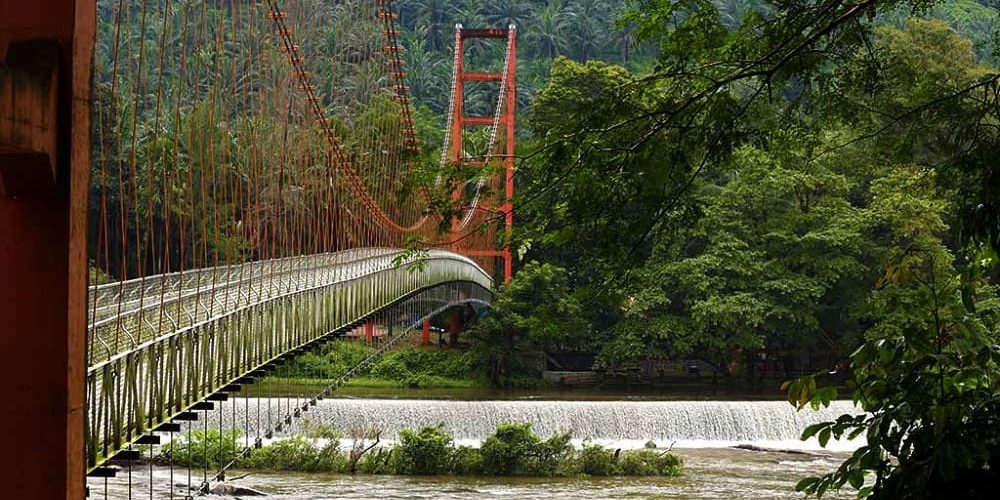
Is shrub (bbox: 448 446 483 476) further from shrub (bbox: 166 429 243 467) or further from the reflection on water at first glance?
shrub (bbox: 166 429 243 467)

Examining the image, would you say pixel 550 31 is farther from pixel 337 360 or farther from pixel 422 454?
pixel 422 454

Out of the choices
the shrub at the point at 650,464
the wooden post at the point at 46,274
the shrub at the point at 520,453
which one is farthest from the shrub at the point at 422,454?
the wooden post at the point at 46,274

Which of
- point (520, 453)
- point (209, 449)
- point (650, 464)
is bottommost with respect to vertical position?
point (650, 464)

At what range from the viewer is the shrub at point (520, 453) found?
22.5m

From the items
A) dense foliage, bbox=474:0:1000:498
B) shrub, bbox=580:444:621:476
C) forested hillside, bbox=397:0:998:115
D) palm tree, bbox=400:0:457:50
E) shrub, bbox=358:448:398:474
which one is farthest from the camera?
palm tree, bbox=400:0:457:50

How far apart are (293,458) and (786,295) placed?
16.6 m

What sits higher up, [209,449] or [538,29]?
[538,29]

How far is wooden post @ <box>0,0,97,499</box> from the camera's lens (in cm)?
328

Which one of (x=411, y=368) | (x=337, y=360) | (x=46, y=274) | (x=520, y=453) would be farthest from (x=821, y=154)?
(x=411, y=368)

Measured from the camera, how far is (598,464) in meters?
22.7

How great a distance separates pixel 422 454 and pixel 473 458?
0.78 meters

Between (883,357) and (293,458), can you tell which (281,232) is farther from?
(883,357)

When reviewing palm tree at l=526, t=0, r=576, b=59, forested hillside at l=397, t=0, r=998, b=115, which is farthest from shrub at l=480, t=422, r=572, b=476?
palm tree at l=526, t=0, r=576, b=59

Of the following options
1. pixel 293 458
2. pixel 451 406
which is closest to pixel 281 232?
pixel 293 458
